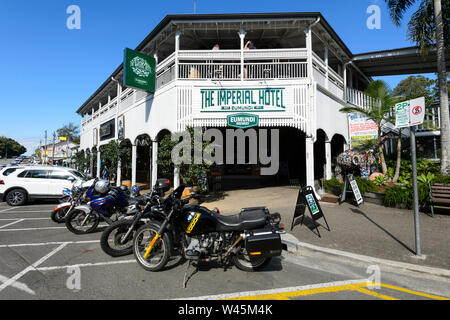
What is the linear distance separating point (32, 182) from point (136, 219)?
8.98 metres

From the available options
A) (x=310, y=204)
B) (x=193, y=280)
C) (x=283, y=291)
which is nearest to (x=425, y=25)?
(x=310, y=204)

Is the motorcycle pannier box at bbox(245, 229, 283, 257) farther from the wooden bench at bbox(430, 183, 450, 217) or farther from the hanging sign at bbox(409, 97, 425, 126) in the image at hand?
the wooden bench at bbox(430, 183, 450, 217)

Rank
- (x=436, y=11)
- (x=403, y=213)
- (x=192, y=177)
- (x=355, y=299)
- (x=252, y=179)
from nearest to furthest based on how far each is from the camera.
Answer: (x=355, y=299) < (x=403, y=213) < (x=436, y=11) < (x=192, y=177) < (x=252, y=179)

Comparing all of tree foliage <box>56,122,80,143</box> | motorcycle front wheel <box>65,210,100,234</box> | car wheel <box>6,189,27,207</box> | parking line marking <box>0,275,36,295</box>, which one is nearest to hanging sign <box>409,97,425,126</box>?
parking line marking <box>0,275,36,295</box>

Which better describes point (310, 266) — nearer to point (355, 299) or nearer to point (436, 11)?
point (355, 299)

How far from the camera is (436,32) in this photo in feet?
29.6

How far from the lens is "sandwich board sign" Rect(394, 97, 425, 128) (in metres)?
4.08

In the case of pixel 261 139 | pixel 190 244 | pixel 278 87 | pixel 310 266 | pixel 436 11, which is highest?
pixel 436 11

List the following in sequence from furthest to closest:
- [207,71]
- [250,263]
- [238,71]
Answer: [238,71] < [207,71] < [250,263]

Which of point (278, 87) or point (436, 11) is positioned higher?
point (436, 11)

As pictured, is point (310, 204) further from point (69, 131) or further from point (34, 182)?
point (69, 131)
